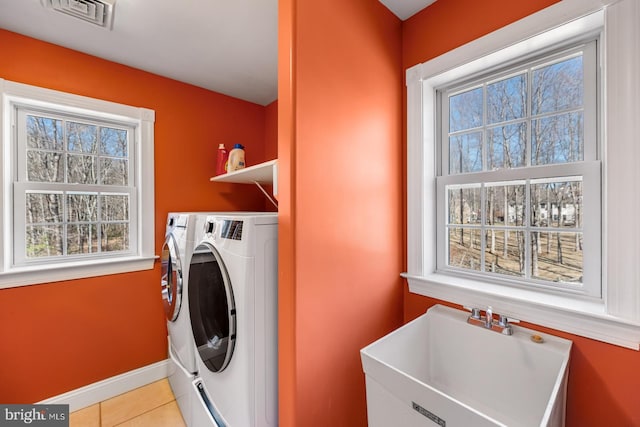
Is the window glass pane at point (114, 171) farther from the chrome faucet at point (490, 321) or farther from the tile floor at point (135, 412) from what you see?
the chrome faucet at point (490, 321)

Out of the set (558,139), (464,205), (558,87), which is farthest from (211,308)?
(558,87)

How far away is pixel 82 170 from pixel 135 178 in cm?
32

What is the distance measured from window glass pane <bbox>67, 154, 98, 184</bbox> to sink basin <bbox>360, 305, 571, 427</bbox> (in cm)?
223

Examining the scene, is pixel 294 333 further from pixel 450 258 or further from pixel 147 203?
pixel 147 203

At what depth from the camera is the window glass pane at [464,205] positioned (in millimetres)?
1463

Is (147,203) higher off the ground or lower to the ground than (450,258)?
higher

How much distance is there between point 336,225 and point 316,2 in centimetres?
97

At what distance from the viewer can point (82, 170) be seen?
1.90 m

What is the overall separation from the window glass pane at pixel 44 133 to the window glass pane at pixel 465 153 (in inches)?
103

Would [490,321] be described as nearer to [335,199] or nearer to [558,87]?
[335,199]

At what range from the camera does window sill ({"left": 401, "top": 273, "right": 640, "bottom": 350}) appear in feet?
3.09

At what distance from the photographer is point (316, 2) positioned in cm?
112

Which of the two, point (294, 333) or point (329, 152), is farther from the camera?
point (329, 152)

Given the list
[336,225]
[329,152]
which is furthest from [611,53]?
[336,225]
